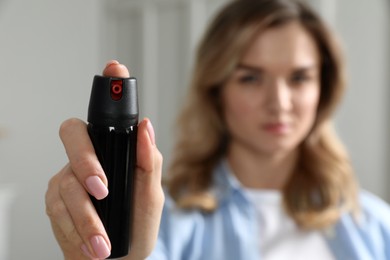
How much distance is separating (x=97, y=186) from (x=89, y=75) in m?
0.14

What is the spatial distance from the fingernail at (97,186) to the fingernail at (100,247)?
2cm

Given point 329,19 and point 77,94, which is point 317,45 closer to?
point 329,19

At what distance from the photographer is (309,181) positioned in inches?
25.1

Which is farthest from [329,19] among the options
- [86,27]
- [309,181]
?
[86,27]

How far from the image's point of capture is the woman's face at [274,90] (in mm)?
543

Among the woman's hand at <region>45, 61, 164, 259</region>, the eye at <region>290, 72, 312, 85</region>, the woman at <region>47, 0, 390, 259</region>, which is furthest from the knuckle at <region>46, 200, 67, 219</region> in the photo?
the eye at <region>290, 72, 312, 85</region>

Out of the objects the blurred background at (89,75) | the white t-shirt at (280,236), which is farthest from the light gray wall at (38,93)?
the white t-shirt at (280,236)

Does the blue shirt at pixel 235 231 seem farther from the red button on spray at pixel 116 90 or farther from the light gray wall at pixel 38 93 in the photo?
the red button on spray at pixel 116 90

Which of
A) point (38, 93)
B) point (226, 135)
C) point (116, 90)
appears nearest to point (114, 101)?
point (116, 90)

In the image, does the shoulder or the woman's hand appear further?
the shoulder

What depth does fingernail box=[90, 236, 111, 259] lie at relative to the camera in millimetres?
200

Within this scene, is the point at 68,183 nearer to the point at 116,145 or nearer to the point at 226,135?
the point at 116,145

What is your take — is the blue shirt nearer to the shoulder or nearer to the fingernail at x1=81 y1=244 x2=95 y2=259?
the shoulder

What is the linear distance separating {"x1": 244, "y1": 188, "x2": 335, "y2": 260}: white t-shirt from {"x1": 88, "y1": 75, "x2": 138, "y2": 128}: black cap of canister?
1.28 ft
